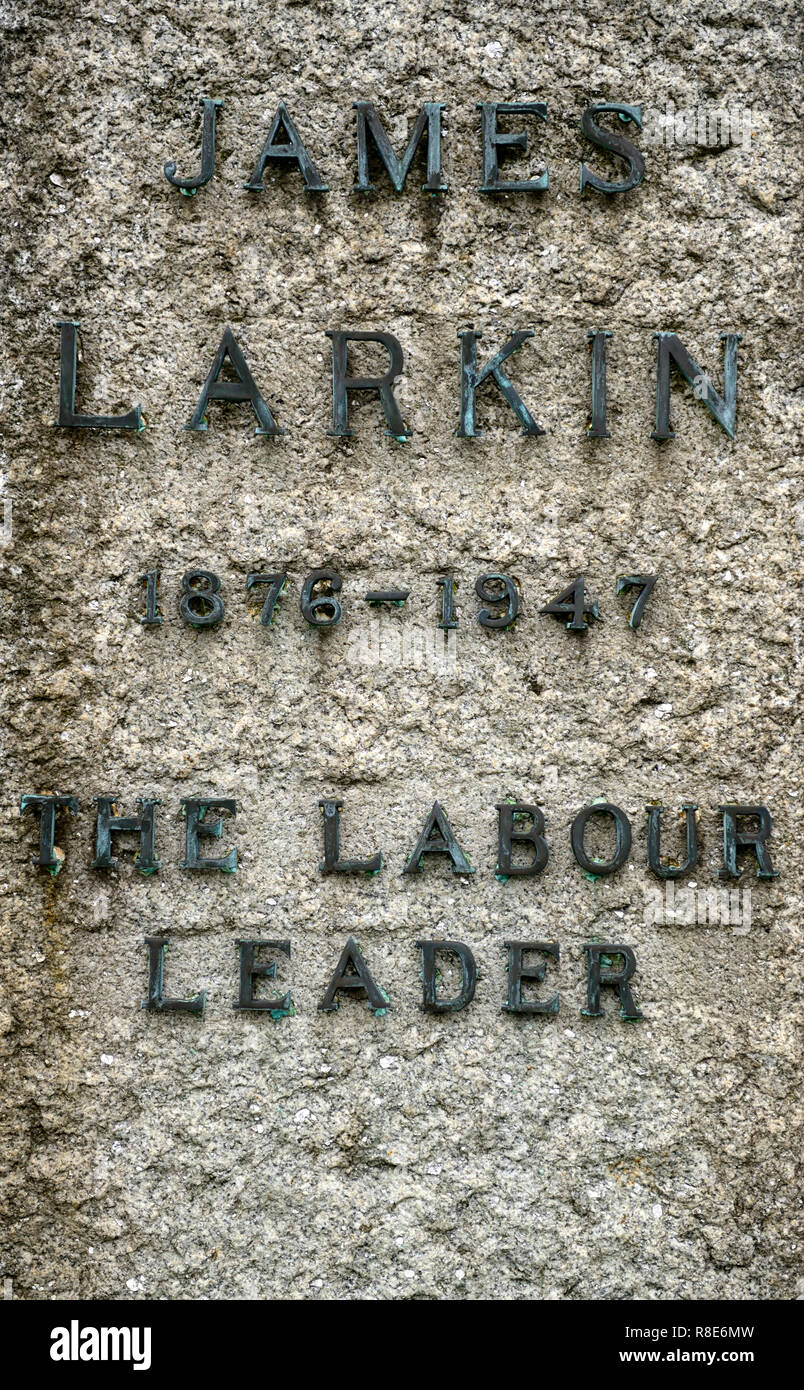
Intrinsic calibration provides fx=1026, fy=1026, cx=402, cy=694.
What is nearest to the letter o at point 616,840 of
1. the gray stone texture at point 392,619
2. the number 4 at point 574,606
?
the gray stone texture at point 392,619

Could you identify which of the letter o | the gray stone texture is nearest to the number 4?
the gray stone texture

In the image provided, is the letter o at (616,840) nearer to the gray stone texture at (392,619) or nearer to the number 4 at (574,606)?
the gray stone texture at (392,619)

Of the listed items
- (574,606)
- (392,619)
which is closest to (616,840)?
(574,606)

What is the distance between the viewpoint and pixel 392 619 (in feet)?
6.29

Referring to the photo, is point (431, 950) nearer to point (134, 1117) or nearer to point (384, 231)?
point (134, 1117)

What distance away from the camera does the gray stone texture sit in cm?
187

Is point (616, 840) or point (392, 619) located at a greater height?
point (392, 619)

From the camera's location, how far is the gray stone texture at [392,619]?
6.15ft

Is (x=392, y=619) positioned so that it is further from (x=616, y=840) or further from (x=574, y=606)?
(x=616, y=840)

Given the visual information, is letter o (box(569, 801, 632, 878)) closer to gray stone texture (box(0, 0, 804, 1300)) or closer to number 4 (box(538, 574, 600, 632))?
gray stone texture (box(0, 0, 804, 1300))

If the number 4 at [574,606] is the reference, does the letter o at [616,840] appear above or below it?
below
